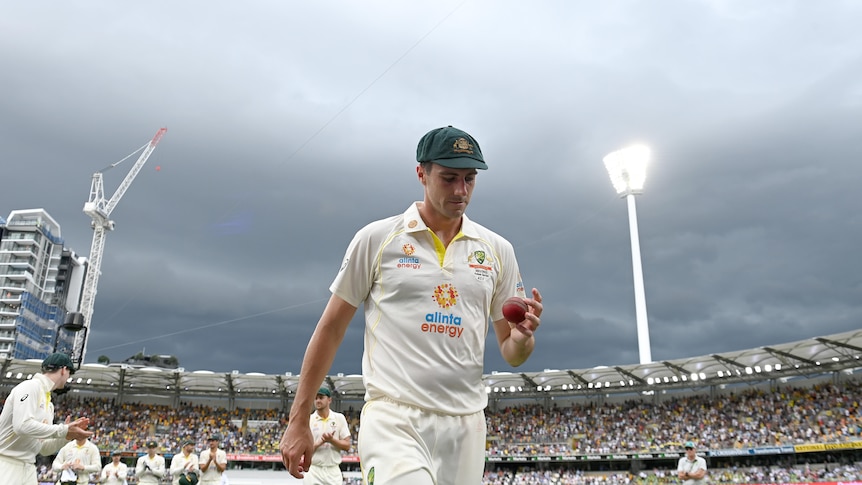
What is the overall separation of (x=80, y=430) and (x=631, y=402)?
44.3 m

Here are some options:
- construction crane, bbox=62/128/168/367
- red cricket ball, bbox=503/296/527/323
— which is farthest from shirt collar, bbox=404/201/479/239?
construction crane, bbox=62/128/168/367

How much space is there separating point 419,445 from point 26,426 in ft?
19.7

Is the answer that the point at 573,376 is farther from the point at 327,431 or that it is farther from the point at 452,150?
the point at 452,150

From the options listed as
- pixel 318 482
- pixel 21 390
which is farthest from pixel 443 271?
pixel 318 482

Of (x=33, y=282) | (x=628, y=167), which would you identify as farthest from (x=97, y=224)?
(x=628, y=167)

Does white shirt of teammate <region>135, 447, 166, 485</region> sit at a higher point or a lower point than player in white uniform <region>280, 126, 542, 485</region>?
lower

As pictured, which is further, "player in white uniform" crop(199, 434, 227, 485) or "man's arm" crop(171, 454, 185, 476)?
"man's arm" crop(171, 454, 185, 476)

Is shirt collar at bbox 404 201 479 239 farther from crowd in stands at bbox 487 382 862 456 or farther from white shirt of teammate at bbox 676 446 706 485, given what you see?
crowd in stands at bbox 487 382 862 456

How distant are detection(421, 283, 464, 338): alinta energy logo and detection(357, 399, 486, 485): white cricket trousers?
17.0 inches

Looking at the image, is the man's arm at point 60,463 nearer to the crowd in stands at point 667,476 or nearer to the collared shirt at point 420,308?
the collared shirt at point 420,308

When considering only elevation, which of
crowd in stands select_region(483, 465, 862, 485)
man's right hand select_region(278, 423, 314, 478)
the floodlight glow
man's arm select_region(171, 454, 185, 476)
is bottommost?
crowd in stands select_region(483, 465, 862, 485)

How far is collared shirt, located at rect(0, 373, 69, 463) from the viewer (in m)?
7.13

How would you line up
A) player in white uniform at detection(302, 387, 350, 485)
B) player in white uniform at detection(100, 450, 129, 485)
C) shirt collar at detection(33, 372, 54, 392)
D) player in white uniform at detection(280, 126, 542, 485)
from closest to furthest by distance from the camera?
1. player in white uniform at detection(280, 126, 542, 485)
2. shirt collar at detection(33, 372, 54, 392)
3. player in white uniform at detection(302, 387, 350, 485)
4. player in white uniform at detection(100, 450, 129, 485)

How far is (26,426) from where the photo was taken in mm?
7105
